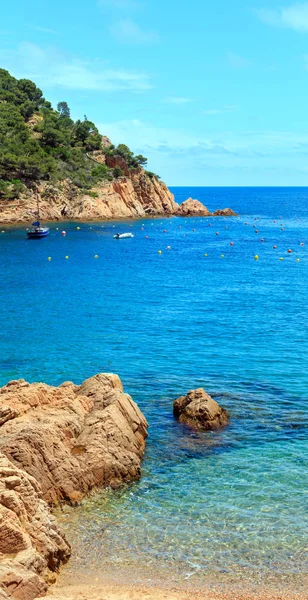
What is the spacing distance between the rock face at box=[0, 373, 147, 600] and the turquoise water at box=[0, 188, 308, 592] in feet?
2.76

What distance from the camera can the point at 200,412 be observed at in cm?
2202

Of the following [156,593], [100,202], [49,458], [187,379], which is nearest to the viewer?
[156,593]

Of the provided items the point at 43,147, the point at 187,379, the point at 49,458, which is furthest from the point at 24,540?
the point at 43,147

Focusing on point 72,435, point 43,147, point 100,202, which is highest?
point 43,147

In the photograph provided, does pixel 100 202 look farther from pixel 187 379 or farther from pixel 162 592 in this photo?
pixel 162 592

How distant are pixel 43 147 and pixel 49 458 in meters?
109

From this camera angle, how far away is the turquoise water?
14914mm

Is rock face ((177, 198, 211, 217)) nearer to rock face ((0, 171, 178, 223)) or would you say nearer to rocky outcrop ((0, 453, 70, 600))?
rock face ((0, 171, 178, 223))

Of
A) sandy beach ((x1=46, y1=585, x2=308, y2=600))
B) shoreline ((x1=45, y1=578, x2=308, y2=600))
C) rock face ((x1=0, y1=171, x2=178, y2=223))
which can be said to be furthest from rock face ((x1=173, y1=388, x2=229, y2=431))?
rock face ((x1=0, y1=171, x2=178, y2=223))

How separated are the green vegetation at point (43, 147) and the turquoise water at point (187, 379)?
134ft

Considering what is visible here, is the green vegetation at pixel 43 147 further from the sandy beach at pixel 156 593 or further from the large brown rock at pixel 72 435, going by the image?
the sandy beach at pixel 156 593

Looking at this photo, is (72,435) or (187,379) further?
(187,379)

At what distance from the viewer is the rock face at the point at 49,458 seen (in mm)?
12242

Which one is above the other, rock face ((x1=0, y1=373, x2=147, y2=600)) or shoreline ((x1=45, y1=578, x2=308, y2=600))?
rock face ((x1=0, y1=373, x2=147, y2=600))
